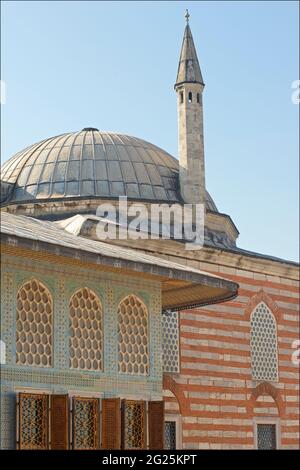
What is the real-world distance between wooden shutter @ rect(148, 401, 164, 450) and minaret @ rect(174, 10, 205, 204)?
10.6 meters

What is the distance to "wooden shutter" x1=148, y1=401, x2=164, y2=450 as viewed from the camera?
12.0 m

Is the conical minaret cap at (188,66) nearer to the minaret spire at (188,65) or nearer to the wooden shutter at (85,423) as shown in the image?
the minaret spire at (188,65)

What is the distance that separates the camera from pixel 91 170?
22.4 metres

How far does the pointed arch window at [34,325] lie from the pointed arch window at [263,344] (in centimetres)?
990

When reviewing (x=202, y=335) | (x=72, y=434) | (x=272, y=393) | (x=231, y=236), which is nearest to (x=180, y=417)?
(x=202, y=335)

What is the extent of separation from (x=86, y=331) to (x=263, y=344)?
9.80 m

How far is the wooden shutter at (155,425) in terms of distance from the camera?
1201 centimetres

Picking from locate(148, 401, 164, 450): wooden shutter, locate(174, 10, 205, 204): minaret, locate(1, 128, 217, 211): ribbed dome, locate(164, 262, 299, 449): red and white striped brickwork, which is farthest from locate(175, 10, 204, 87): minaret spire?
locate(148, 401, 164, 450): wooden shutter

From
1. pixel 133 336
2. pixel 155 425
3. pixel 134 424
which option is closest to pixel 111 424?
pixel 134 424

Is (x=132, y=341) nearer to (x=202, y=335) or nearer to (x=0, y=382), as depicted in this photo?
(x=0, y=382)

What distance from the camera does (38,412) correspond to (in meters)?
11.0
